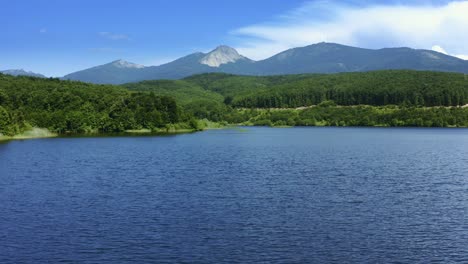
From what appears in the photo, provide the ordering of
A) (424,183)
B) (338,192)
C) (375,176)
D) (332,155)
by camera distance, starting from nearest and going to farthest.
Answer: (338,192), (424,183), (375,176), (332,155)

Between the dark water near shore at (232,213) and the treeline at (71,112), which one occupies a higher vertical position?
the treeline at (71,112)

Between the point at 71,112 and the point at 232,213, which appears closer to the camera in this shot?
the point at 232,213

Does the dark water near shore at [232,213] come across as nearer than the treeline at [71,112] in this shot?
Yes

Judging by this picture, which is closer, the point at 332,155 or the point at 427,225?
the point at 427,225

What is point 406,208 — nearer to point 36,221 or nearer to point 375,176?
point 375,176

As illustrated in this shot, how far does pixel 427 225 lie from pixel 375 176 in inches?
1167

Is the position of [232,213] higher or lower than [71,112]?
lower

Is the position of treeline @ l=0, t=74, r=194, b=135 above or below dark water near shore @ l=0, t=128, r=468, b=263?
above

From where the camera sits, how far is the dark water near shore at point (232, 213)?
33.3m

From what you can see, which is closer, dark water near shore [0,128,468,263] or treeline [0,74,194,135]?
dark water near shore [0,128,468,263]

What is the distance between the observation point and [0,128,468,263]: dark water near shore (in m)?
33.3

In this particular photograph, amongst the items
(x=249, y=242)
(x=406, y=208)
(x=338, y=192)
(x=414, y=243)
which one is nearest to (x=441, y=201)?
(x=406, y=208)

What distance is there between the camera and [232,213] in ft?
146

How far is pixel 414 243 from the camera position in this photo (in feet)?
116
